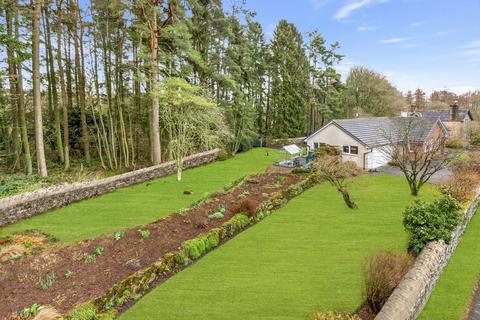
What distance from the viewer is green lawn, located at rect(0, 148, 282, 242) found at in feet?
41.8

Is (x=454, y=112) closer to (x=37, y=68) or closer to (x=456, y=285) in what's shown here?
(x=456, y=285)

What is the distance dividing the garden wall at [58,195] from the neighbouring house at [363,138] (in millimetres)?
14848

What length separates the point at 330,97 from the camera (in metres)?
46.9

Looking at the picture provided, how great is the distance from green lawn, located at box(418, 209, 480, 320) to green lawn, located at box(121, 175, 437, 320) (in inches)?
59.6

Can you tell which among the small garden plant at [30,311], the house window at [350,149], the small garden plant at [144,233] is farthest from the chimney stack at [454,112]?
the small garden plant at [30,311]

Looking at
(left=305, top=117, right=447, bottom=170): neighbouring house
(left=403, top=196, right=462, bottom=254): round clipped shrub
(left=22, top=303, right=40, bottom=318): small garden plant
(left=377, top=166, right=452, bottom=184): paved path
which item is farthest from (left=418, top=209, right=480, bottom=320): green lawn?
(left=305, top=117, right=447, bottom=170): neighbouring house

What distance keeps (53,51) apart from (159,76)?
24.7 feet

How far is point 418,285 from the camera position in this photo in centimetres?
705

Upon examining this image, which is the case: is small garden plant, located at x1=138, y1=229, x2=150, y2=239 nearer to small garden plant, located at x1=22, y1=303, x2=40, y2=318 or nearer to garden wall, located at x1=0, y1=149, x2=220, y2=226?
small garden plant, located at x1=22, y1=303, x2=40, y2=318

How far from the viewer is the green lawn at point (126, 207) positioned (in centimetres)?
1273

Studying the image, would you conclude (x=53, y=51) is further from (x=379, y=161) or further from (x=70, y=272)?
(x=379, y=161)

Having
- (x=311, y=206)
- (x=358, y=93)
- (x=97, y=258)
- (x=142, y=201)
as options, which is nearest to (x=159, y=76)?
(x=142, y=201)

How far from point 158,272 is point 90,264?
6.89ft

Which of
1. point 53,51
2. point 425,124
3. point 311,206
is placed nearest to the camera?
point 311,206
